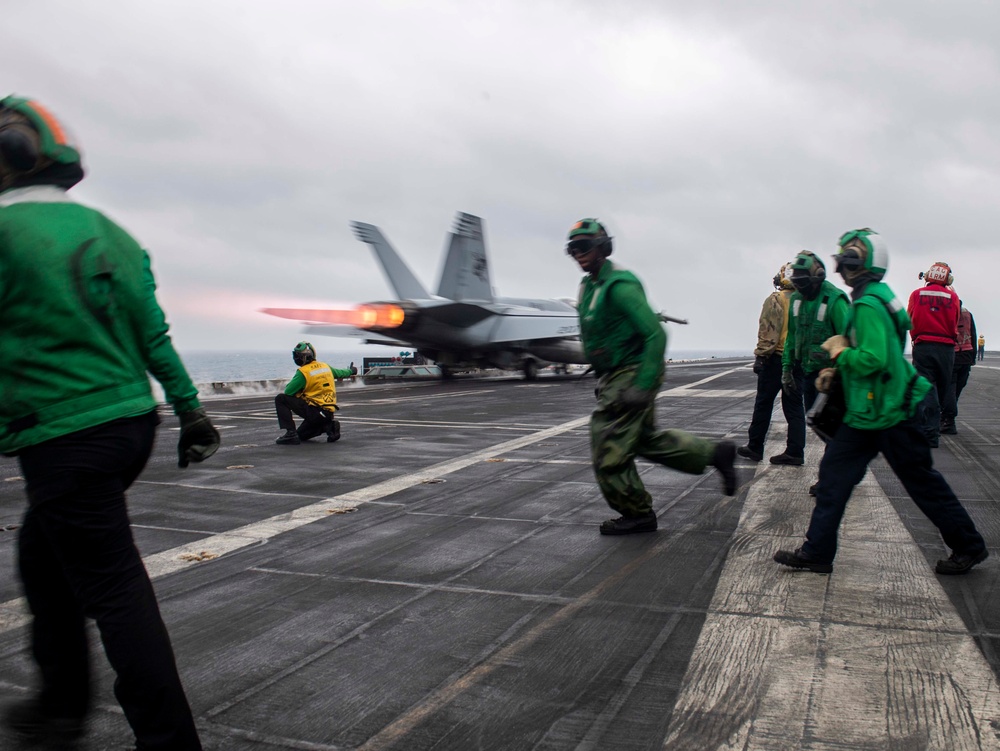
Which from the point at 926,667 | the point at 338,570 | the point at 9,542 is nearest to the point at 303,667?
the point at 338,570

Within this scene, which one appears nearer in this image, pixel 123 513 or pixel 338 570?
pixel 123 513

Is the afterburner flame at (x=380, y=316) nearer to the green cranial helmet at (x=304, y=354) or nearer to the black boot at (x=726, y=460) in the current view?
the green cranial helmet at (x=304, y=354)

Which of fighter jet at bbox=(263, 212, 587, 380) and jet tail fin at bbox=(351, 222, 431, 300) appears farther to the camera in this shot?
jet tail fin at bbox=(351, 222, 431, 300)

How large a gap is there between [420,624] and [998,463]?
23.4 feet

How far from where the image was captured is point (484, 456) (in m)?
9.46

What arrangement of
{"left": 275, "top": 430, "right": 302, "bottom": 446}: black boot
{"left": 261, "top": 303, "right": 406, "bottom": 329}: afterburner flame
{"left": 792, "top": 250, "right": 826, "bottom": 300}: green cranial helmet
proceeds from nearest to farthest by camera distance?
{"left": 792, "top": 250, "right": 826, "bottom": 300}: green cranial helmet < {"left": 275, "top": 430, "right": 302, "bottom": 446}: black boot < {"left": 261, "top": 303, "right": 406, "bottom": 329}: afterburner flame

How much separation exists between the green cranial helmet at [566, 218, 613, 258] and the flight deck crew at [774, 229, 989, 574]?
1642mm

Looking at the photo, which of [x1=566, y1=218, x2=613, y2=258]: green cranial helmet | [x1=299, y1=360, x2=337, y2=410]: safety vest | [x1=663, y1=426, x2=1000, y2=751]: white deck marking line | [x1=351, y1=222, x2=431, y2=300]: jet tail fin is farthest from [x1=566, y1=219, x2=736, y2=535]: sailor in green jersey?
[x1=351, y1=222, x2=431, y2=300]: jet tail fin

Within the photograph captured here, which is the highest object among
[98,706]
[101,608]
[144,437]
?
[144,437]

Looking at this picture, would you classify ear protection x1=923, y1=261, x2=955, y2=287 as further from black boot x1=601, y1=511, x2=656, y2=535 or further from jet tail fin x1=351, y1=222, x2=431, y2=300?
jet tail fin x1=351, y1=222, x2=431, y2=300

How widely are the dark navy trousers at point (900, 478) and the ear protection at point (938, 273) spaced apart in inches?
216

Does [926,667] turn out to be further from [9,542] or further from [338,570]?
[9,542]

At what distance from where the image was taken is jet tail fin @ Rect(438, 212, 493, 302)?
26844 millimetres

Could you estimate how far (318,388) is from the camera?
11406 mm
